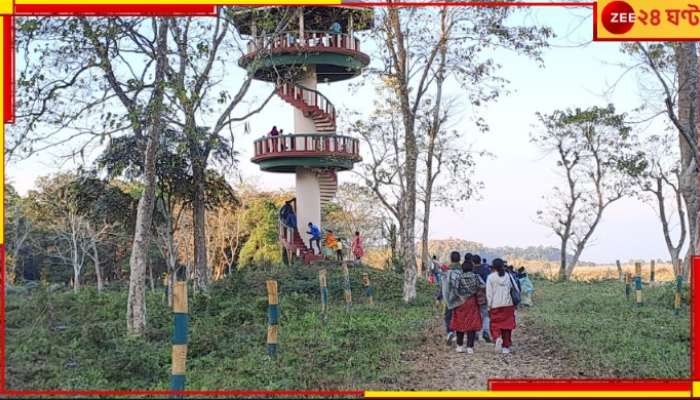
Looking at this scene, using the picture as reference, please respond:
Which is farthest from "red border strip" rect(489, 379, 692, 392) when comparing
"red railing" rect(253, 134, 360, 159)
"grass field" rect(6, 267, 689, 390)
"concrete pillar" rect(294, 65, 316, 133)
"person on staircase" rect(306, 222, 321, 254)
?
"concrete pillar" rect(294, 65, 316, 133)

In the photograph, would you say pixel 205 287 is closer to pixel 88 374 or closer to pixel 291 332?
pixel 291 332

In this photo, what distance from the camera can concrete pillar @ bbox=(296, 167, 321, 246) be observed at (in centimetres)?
2809

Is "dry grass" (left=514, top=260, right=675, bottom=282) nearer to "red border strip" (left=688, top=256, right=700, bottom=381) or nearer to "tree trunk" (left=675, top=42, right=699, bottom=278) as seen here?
"tree trunk" (left=675, top=42, right=699, bottom=278)

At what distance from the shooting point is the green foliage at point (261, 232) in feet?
121

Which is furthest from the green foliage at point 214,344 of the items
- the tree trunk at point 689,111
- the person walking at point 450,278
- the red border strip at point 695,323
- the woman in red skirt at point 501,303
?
the tree trunk at point 689,111

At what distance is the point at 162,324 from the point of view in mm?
14203

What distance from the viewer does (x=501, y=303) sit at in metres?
11.4

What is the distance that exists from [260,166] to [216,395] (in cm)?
2051

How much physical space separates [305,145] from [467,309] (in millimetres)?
15708

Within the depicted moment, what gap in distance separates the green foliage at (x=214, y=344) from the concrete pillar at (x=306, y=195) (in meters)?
8.78

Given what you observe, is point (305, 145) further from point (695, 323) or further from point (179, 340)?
point (695, 323)

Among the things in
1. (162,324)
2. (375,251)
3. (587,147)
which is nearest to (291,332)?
(162,324)

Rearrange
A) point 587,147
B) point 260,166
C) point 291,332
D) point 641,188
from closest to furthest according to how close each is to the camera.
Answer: point 291,332, point 260,166, point 641,188, point 587,147

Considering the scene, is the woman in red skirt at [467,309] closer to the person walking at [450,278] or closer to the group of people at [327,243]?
the person walking at [450,278]
